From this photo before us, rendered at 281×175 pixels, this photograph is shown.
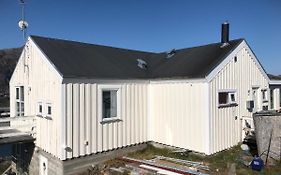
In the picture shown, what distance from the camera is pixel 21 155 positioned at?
13891 mm

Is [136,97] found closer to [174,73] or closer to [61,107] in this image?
[174,73]

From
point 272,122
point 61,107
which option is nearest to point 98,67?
point 61,107

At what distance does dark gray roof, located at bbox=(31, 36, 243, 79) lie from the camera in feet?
35.4

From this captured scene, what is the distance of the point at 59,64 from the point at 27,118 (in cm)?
349

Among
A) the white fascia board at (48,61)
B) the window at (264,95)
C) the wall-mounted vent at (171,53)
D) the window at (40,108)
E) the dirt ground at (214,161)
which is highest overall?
the wall-mounted vent at (171,53)

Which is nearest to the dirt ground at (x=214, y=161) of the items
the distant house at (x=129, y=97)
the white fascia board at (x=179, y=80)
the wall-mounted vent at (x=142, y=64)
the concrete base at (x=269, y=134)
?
the distant house at (x=129, y=97)

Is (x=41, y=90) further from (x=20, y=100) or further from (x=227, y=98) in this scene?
(x=227, y=98)

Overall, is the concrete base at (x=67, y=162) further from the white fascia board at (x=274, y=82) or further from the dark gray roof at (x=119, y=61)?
the white fascia board at (x=274, y=82)

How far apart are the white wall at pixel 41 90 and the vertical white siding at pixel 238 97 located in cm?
656

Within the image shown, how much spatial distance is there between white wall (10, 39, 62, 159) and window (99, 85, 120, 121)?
1.91m

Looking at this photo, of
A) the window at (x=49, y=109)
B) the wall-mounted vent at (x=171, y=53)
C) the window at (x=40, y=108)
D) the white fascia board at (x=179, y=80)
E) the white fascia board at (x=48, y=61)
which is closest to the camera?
the white fascia board at (x=48, y=61)

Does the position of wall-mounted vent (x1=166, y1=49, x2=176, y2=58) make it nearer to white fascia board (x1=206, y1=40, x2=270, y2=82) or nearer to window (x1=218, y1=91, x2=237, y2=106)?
white fascia board (x1=206, y1=40, x2=270, y2=82)

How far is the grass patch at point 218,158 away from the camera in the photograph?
922 centimetres

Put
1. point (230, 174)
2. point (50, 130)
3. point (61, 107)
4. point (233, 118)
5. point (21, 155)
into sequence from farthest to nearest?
point (21, 155) < point (233, 118) < point (50, 130) < point (61, 107) < point (230, 174)
